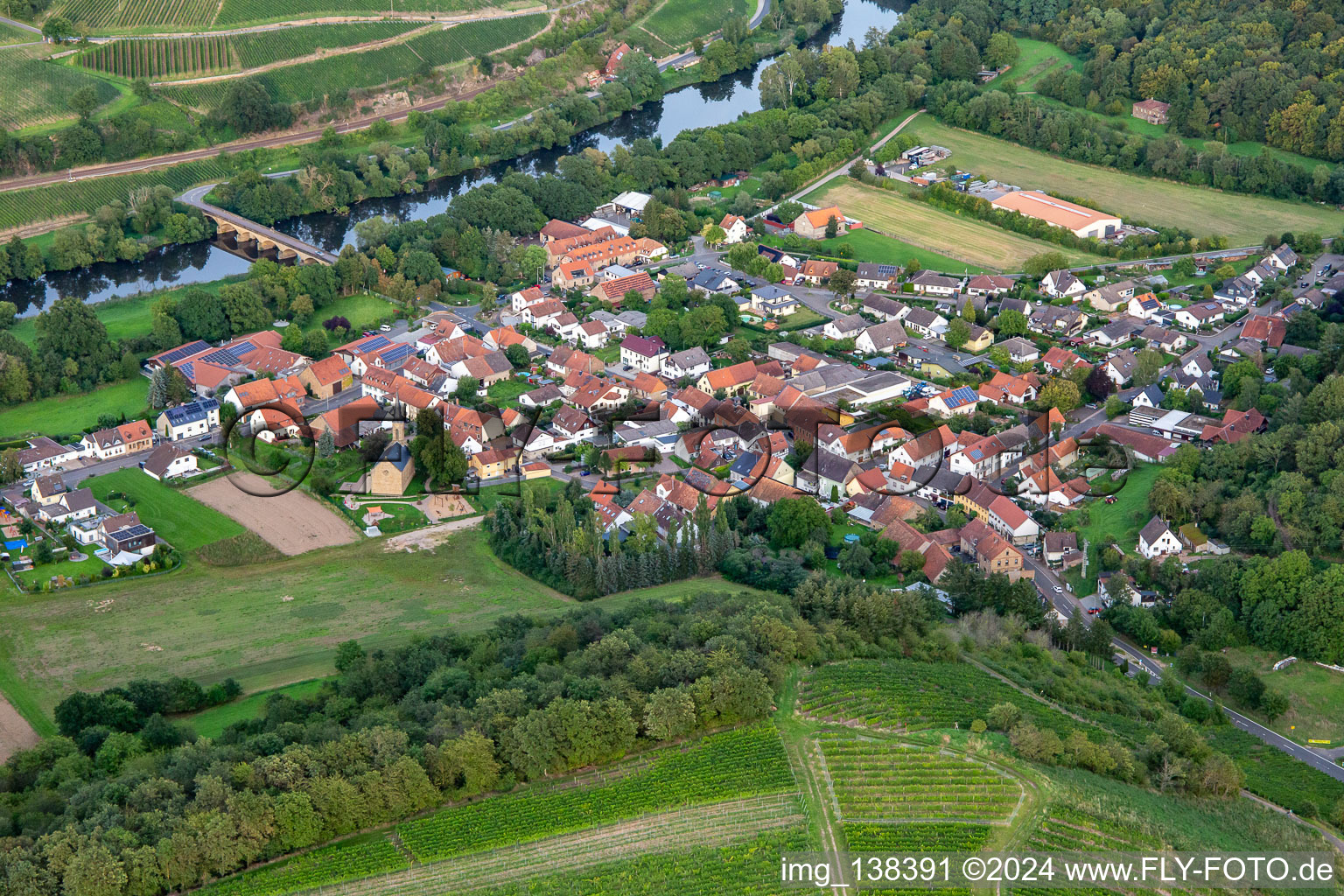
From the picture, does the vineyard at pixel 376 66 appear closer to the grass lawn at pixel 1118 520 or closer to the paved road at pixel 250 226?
the paved road at pixel 250 226

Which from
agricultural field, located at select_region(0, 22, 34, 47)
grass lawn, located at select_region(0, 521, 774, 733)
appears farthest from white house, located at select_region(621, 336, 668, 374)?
agricultural field, located at select_region(0, 22, 34, 47)

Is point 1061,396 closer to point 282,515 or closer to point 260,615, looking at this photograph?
point 282,515

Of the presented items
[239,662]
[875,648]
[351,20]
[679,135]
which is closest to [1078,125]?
[679,135]

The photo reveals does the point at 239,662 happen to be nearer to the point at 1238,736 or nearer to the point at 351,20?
the point at 1238,736

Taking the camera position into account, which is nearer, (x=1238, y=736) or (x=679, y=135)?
(x=1238, y=736)

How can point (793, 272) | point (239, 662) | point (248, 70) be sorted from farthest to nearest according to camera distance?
1. point (248, 70)
2. point (793, 272)
3. point (239, 662)

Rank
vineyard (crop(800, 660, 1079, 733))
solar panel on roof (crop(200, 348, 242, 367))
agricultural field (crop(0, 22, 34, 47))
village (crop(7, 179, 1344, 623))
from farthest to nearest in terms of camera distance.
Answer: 1. agricultural field (crop(0, 22, 34, 47))
2. solar panel on roof (crop(200, 348, 242, 367))
3. village (crop(7, 179, 1344, 623))
4. vineyard (crop(800, 660, 1079, 733))

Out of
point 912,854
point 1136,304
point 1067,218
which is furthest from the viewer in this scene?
point 1067,218

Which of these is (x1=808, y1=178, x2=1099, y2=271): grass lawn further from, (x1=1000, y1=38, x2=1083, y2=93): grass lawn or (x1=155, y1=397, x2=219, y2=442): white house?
(x1=155, y1=397, x2=219, y2=442): white house
